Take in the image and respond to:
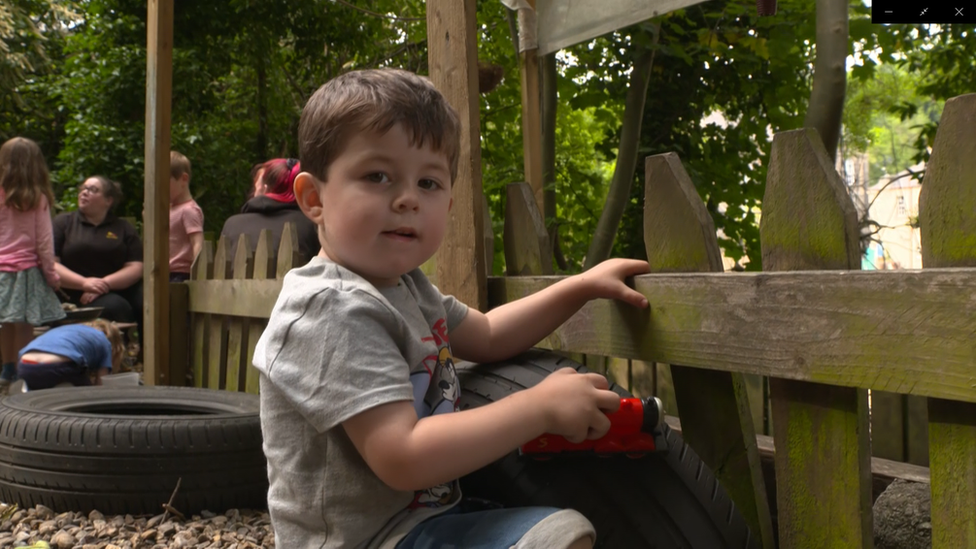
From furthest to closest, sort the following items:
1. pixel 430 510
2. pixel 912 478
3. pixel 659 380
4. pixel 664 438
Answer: pixel 659 380, pixel 912 478, pixel 664 438, pixel 430 510

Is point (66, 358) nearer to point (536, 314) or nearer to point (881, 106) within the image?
point (536, 314)

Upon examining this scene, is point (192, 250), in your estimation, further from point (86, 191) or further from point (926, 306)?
point (926, 306)

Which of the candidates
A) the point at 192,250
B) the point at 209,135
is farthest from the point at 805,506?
the point at 209,135

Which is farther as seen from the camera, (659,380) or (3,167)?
(3,167)

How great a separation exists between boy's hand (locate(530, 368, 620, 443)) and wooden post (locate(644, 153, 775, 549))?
505 millimetres

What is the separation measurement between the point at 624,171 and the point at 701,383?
2917 mm

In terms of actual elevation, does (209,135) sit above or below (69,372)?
above

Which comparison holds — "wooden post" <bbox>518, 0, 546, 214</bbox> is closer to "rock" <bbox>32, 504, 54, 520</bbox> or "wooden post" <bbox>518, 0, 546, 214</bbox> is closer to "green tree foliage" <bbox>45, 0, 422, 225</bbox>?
"rock" <bbox>32, 504, 54, 520</bbox>

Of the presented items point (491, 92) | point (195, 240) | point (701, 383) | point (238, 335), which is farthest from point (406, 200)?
point (491, 92)

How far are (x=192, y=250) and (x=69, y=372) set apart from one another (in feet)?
6.67

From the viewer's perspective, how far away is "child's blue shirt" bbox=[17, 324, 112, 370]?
4508 millimetres

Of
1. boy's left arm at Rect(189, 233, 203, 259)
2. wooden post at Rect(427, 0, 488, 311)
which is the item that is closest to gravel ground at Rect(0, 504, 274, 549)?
wooden post at Rect(427, 0, 488, 311)

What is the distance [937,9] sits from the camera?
9.73 feet

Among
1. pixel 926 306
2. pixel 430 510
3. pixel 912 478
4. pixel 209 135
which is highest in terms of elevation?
pixel 209 135
